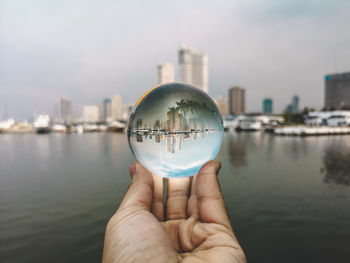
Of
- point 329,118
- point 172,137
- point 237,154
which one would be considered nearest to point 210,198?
point 172,137

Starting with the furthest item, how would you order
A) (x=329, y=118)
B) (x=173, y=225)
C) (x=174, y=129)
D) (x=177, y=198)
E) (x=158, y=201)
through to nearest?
1. (x=329, y=118)
2. (x=177, y=198)
3. (x=158, y=201)
4. (x=173, y=225)
5. (x=174, y=129)

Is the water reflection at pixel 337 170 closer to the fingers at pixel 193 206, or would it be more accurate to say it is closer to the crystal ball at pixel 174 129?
the fingers at pixel 193 206

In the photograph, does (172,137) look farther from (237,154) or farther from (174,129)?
(237,154)

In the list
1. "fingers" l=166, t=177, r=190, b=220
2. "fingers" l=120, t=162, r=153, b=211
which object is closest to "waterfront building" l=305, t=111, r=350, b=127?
"fingers" l=166, t=177, r=190, b=220

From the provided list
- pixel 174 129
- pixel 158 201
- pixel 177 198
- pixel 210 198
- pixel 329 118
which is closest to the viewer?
pixel 174 129

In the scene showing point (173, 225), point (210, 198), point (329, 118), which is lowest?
point (173, 225)

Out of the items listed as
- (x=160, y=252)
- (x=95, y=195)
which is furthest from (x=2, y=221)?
(x=160, y=252)

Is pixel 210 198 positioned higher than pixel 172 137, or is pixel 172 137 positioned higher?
pixel 172 137

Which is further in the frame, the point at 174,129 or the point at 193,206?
the point at 193,206
